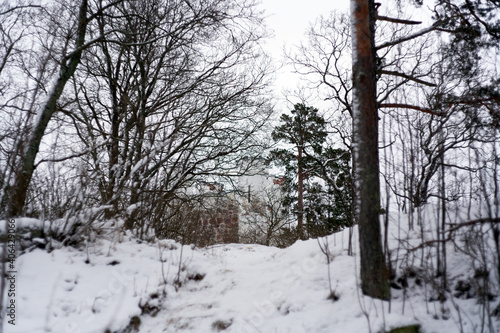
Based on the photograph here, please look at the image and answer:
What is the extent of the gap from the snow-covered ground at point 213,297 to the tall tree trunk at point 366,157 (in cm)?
17

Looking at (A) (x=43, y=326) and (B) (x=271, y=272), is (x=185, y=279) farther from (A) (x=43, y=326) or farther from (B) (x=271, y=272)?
(A) (x=43, y=326)

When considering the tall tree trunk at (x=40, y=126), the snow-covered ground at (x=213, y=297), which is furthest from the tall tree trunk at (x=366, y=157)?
the tall tree trunk at (x=40, y=126)

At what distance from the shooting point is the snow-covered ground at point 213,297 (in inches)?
104

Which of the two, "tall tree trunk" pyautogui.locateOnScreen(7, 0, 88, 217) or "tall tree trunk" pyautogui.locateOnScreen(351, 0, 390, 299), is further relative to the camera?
"tall tree trunk" pyautogui.locateOnScreen(7, 0, 88, 217)

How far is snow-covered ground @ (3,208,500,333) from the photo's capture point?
8.69 ft

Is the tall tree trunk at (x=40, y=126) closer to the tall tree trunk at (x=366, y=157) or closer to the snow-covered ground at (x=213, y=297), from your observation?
the snow-covered ground at (x=213, y=297)

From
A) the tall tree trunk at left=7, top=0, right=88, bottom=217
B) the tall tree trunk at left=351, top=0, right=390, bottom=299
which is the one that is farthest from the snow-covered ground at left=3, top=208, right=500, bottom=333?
the tall tree trunk at left=7, top=0, right=88, bottom=217

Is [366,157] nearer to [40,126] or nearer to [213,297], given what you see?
[213,297]

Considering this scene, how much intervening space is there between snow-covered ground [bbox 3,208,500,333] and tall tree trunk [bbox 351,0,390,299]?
175 mm

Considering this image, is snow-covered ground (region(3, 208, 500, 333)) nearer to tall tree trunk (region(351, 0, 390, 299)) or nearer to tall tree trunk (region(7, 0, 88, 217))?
tall tree trunk (region(351, 0, 390, 299))

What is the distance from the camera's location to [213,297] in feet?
12.0

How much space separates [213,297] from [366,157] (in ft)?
8.28

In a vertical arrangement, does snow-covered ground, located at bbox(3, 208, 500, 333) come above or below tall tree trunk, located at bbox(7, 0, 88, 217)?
below

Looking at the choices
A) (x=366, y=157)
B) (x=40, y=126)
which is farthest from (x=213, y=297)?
(x=40, y=126)
